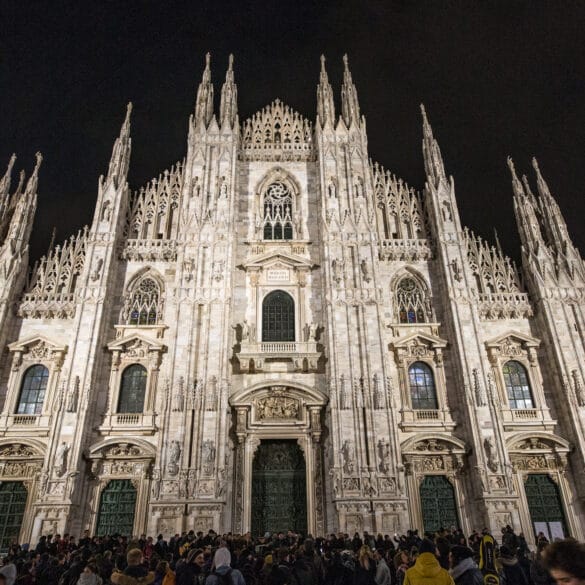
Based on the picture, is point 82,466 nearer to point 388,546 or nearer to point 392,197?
point 388,546

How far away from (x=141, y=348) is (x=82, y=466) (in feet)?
17.9

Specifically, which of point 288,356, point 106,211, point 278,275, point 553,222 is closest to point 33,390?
point 106,211

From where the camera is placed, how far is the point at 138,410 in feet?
70.0

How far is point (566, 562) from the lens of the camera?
9.70 ft

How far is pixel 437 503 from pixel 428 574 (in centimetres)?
1669

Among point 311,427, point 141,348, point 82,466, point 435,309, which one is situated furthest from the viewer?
point 435,309

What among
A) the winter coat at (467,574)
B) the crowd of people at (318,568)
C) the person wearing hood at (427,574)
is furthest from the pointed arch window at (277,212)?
the person wearing hood at (427,574)

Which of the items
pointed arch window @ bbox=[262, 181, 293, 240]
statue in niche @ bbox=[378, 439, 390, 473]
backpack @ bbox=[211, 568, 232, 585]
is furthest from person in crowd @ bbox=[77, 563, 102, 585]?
pointed arch window @ bbox=[262, 181, 293, 240]

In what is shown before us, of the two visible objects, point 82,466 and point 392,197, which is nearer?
point 82,466

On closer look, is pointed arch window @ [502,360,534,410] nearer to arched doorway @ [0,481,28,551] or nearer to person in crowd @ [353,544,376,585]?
person in crowd @ [353,544,376,585]

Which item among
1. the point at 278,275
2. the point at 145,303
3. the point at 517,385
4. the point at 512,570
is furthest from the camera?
the point at 278,275

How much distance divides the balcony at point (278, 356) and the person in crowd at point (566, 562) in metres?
19.0

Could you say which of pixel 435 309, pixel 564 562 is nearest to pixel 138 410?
pixel 435 309

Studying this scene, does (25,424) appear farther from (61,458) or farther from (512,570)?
(512,570)
